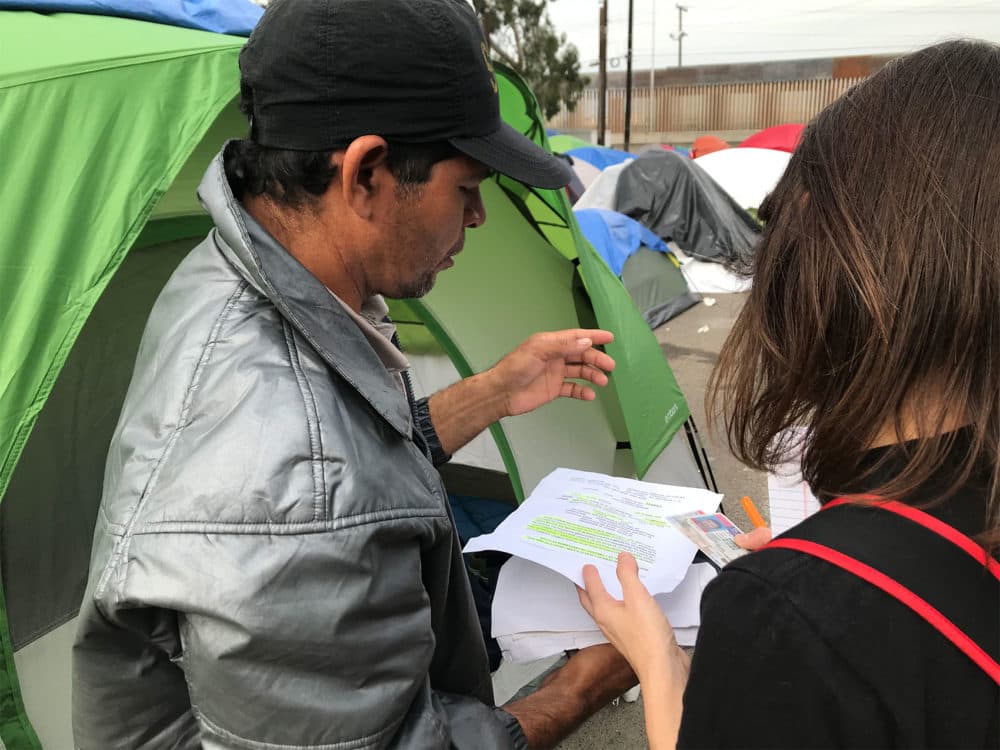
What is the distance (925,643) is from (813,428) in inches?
10.2

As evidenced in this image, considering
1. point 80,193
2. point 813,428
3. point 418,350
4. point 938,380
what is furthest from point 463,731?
point 418,350

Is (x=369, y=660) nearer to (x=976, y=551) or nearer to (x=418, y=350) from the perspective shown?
(x=976, y=551)

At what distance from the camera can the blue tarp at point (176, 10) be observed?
1.47 meters

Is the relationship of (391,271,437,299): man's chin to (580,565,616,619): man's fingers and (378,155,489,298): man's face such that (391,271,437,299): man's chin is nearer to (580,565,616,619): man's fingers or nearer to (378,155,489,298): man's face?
(378,155,489,298): man's face

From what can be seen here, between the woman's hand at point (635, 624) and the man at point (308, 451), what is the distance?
0.64 feet

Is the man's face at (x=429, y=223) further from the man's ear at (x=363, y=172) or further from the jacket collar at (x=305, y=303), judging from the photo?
the jacket collar at (x=305, y=303)

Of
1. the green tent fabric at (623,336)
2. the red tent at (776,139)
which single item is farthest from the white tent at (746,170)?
the green tent fabric at (623,336)

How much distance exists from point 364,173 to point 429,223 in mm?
123

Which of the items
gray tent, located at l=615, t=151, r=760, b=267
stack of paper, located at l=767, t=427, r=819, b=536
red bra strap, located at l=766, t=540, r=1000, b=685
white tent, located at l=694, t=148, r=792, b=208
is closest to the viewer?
red bra strap, located at l=766, t=540, r=1000, b=685

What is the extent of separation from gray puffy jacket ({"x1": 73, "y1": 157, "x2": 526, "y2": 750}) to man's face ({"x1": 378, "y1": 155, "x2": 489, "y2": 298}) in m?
0.17

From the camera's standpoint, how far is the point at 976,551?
0.59 meters

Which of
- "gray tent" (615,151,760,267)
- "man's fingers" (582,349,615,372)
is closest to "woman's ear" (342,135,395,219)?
"man's fingers" (582,349,615,372)

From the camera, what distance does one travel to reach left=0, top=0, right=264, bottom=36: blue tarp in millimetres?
1472

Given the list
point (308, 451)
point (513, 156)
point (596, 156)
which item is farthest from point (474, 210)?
point (596, 156)
